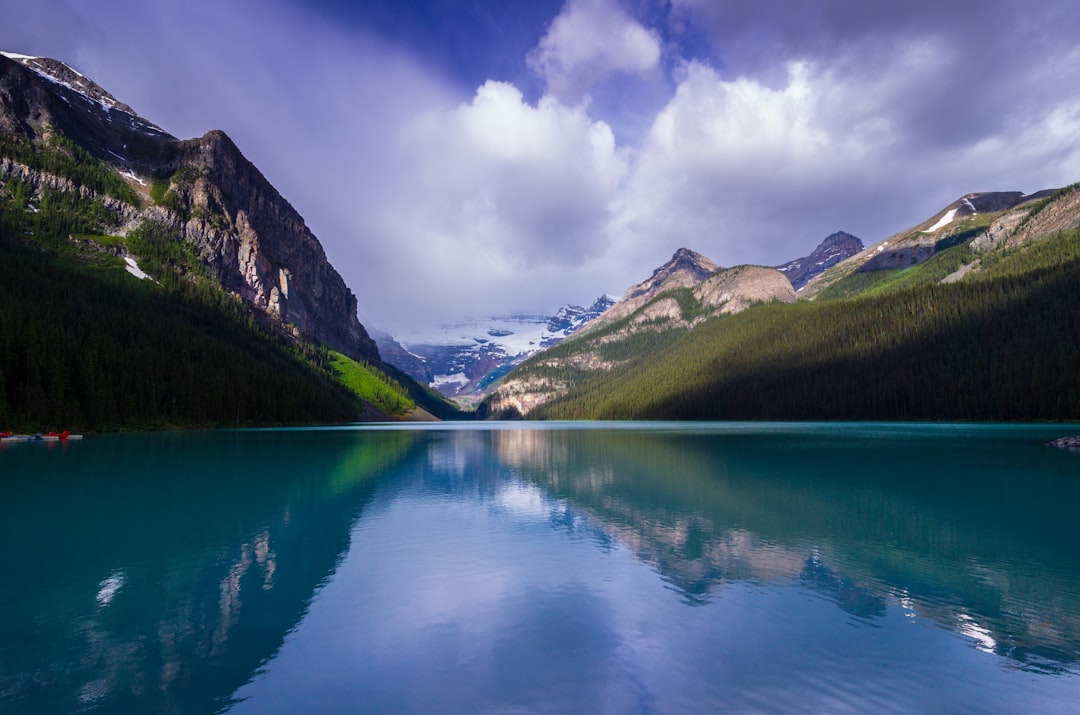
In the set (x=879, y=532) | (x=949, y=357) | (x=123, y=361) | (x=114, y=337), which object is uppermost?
(x=949, y=357)

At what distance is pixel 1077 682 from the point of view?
10625 mm

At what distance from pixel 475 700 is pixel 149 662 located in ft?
23.8

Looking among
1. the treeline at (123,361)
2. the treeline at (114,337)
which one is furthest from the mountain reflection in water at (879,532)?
the treeline at (114,337)

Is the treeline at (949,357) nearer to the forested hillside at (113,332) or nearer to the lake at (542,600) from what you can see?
the lake at (542,600)

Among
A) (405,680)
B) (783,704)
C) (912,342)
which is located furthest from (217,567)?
(912,342)

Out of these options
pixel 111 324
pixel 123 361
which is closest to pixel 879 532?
pixel 123 361

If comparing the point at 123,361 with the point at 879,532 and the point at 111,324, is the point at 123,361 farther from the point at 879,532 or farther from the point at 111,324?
the point at 879,532

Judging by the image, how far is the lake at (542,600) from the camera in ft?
34.4

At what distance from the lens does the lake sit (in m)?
10.5

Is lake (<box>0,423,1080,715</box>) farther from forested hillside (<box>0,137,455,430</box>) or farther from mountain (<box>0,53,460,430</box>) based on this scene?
mountain (<box>0,53,460,430</box>)

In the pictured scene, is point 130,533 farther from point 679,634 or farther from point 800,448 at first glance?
point 800,448

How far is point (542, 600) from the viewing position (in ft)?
53.4

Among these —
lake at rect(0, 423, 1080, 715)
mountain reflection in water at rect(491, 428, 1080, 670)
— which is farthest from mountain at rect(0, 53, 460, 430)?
mountain reflection in water at rect(491, 428, 1080, 670)

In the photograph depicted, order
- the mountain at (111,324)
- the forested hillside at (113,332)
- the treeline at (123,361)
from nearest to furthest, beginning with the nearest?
1. the treeline at (123,361)
2. the forested hillside at (113,332)
3. the mountain at (111,324)
